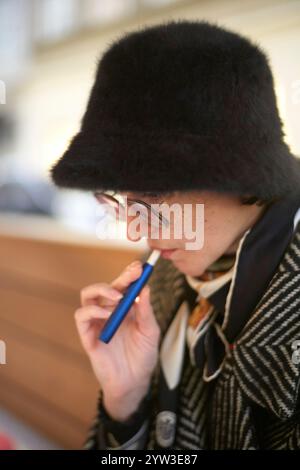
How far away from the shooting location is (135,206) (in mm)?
475

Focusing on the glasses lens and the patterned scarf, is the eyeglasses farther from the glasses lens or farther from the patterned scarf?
the patterned scarf

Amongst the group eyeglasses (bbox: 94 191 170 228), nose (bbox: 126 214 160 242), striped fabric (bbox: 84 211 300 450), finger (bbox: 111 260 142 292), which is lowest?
striped fabric (bbox: 84 211 300 450)

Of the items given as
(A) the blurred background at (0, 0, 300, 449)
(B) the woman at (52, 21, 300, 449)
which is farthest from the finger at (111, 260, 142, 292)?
(A) the blurred background at (0, 0, 300, 449)

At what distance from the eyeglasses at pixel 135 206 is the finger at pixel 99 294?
0.38ft

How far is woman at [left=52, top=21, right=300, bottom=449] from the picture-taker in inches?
15.6

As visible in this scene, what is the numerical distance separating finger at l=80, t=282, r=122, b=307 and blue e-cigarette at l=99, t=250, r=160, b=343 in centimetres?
2

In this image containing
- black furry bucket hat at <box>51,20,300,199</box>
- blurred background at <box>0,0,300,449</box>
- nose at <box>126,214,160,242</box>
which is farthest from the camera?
blurred background at <box>0,0,300,449</box>

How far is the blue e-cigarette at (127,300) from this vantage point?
0.53 meters

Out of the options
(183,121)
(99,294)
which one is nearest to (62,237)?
(99,294)

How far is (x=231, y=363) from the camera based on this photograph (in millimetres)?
518

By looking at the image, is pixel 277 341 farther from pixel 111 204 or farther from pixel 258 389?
pixel 111 204

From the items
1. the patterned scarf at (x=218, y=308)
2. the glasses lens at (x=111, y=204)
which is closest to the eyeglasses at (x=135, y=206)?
the glasses lens at (x=111, y=204)

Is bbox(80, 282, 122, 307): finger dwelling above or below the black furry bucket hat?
below
